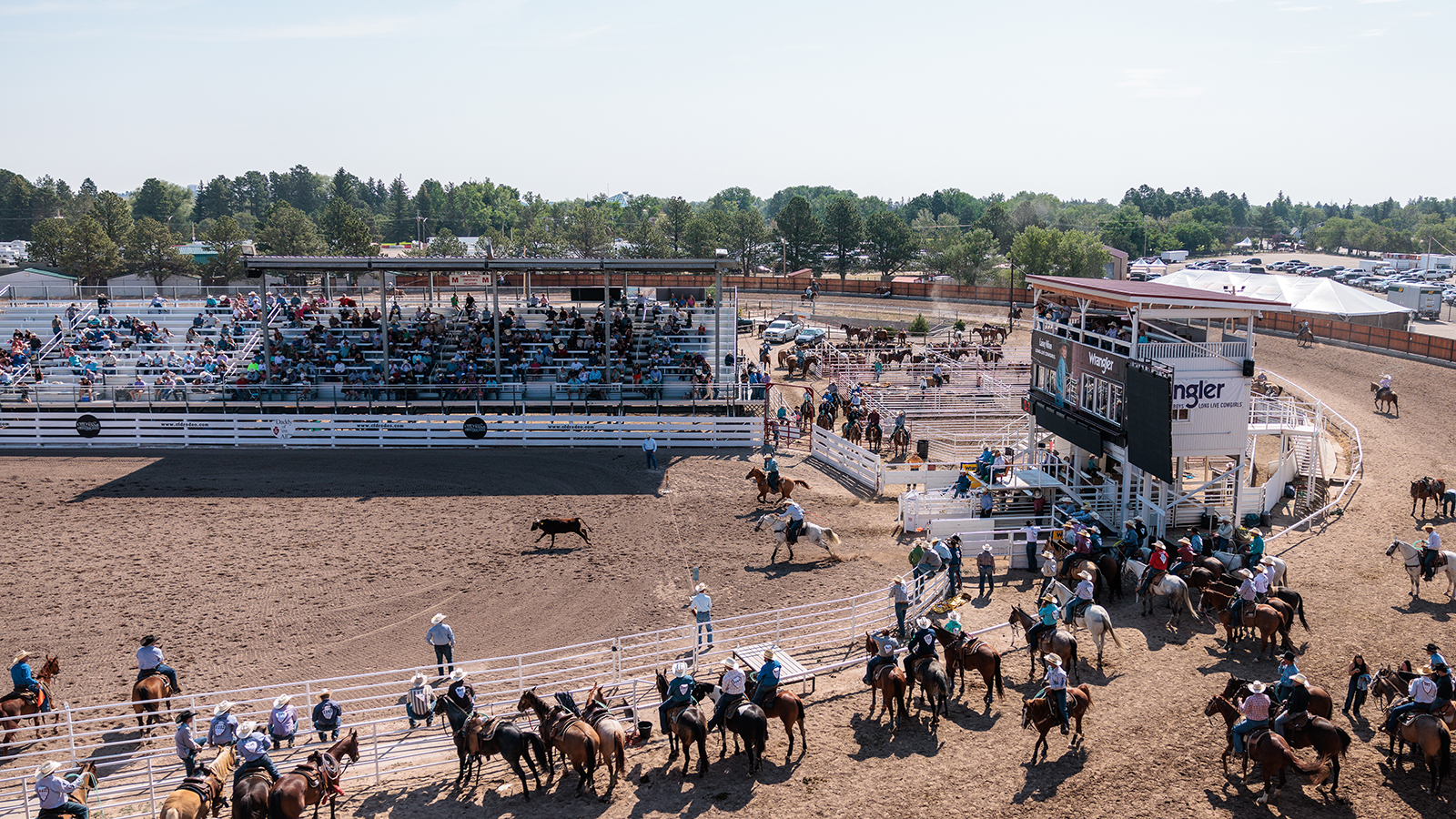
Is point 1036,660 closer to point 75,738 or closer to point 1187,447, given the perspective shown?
point 1187,447

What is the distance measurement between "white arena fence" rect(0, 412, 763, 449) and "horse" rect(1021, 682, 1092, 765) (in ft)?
56.6

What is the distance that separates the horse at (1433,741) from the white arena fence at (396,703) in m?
5.73

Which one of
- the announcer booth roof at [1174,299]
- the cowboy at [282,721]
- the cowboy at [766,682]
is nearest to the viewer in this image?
the cowboy at [282,721]

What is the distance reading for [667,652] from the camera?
14.5 m

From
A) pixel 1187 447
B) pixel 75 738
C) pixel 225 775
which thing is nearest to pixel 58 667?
pixel 75 738

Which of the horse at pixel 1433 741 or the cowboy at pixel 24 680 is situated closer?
the horse at pixel 1433 741

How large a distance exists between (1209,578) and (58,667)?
18380mm

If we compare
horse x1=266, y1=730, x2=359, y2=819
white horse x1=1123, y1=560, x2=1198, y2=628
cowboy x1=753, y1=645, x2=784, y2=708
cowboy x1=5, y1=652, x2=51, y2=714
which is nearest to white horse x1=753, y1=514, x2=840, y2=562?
white horse x1=1123, y1=560, x2=1198, y2=628

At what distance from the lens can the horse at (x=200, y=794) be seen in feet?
32.5

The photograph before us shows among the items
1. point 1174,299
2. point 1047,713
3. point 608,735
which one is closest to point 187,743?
point 608,735

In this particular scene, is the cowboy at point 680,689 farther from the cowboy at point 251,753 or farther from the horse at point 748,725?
the cowboy at point 251,753

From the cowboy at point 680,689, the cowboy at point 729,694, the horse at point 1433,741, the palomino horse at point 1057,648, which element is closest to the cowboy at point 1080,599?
the palomino horse at point 1057,648

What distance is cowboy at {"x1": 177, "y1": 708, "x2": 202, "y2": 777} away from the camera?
437 inches

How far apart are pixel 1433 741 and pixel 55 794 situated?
15183mm
